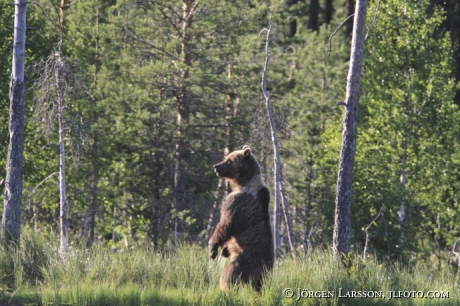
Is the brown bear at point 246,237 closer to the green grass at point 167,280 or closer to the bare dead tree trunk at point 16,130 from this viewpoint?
the green grass at point 167,280

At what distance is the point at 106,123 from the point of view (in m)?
21.8

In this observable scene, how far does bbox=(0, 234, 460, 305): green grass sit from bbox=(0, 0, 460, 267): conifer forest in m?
9.21

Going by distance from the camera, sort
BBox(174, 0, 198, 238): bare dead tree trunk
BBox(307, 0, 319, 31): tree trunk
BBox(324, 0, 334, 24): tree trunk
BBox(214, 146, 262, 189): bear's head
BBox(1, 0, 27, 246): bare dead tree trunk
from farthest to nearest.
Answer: BBox(324, 0, 334, 24): tree trunk < BBox(307, 0, 319, 31): tree trunk < BBox(174, 0, 198, 238): bare dead tree trunk < BBox(1, 0, 27, 246): bare dead tree trunk < BBox(214, 146, 262, 189): bear's head

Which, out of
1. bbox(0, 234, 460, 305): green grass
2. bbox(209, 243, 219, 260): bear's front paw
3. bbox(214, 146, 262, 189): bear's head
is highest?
bbox(214, 146, 262, 189): bear's head

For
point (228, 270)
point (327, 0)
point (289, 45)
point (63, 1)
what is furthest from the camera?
point (327, 0)

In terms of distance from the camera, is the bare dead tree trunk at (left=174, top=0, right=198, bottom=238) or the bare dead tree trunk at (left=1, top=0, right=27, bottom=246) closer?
the bare dead tree trunk at (left=1, top=0, right=27, bottom=246)

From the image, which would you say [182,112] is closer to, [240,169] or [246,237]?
[240,169]

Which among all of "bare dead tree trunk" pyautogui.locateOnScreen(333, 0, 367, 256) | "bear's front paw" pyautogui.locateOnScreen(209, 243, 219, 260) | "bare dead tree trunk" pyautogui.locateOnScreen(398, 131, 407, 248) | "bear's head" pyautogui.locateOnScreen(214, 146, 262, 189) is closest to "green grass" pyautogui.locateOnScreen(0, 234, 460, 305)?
"bear's front paw" pyautogui.locateOnScreen(209, 243, 219, 260)

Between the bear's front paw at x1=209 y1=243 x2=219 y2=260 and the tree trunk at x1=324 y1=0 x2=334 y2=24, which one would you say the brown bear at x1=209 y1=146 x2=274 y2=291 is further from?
the tree trunk at x1=324 y1=0 x2=334 y2=24

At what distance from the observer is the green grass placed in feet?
30.3

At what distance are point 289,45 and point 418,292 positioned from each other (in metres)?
17.9

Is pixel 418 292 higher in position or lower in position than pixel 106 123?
lower

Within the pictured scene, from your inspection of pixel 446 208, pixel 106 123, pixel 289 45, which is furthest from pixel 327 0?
pixel 106 123

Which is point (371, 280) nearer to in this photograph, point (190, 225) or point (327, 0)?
point (190, 225)
